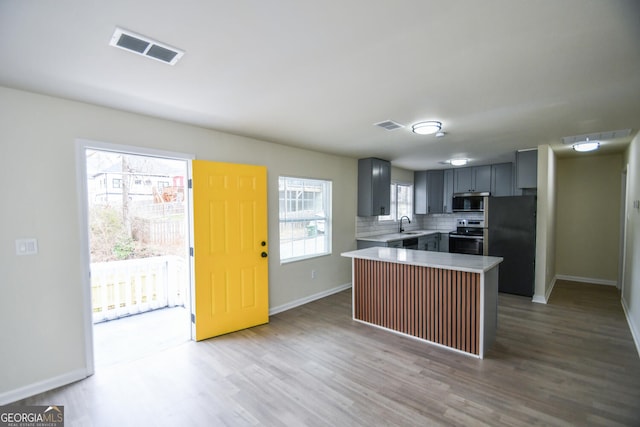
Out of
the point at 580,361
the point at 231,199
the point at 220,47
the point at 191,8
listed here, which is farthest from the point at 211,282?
the point at 580,361

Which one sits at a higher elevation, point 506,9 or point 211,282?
point 506,9

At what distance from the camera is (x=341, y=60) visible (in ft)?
6.08

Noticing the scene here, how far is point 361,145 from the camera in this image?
4.41m

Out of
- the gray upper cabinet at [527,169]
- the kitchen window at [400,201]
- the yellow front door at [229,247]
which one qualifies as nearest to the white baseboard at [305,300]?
the yellow front door at [229,247]

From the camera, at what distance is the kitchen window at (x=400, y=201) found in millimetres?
6832

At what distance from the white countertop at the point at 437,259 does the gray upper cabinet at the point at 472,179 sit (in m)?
3.50

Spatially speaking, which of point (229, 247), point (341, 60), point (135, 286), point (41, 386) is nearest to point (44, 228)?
point (41, 386)

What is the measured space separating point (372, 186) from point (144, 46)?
170 inches

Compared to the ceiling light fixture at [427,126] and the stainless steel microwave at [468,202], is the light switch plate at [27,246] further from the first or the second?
the stainless steel microwave at [468,202]

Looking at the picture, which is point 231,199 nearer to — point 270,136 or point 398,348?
point 270,136

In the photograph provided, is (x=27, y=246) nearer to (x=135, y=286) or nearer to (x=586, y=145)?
(x=135, y=286)

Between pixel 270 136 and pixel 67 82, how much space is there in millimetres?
2074

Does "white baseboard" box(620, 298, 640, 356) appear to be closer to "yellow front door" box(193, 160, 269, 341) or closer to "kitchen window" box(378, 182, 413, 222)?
"kitchen window" box(378, 182, 413, 222)

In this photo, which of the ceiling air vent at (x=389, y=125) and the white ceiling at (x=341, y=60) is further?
the ceiling air vent at (x=389, y=125)
